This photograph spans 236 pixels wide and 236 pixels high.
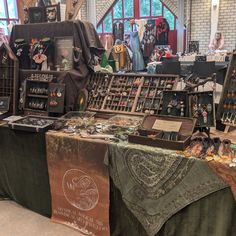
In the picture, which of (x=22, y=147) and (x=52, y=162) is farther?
(x=22, y=147)

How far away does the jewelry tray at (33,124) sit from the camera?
206cm

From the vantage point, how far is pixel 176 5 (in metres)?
9.25

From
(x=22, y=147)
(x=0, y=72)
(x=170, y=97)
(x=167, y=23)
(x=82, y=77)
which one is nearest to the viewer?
(x=170, y=97)

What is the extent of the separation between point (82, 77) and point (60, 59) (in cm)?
25

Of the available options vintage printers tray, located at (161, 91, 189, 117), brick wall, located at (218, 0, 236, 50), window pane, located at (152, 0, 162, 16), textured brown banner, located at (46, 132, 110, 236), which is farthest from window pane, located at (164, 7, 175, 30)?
textured brown banner, located at (46, 132, 110, 236)

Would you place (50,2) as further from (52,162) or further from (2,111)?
(52,162)

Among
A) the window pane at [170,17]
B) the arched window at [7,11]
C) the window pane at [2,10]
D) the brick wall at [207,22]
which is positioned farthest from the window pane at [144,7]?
the window pane at [2,10]

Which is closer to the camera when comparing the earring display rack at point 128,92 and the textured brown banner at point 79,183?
the textured brown banner at point 79,183

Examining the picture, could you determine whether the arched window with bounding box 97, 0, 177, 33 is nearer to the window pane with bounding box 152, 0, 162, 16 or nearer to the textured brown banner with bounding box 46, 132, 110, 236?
the window pane with bounding box 152, 0, 162, 16

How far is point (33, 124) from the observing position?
2.14 metres

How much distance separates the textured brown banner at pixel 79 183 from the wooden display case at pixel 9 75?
77 cm

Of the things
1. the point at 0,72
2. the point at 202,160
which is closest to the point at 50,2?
the point at 0,72

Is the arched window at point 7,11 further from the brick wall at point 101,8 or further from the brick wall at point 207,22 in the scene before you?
the brick wall at point 207,22

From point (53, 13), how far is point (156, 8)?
7913mm
